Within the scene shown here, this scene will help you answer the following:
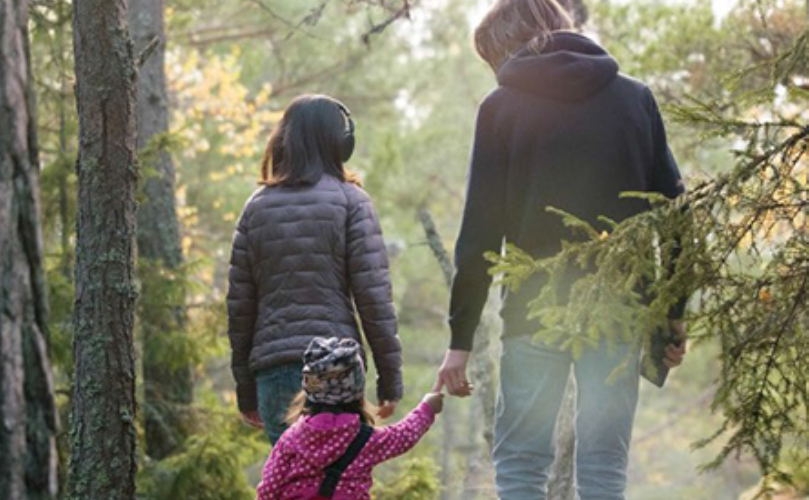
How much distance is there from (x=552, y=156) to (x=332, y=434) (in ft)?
3.63

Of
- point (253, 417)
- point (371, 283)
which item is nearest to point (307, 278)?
point (371, 283)

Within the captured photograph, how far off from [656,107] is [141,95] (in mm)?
5331

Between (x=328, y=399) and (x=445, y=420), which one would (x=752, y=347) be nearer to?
(x=328, y=399)

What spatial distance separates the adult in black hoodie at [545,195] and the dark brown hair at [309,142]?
2.56 ft

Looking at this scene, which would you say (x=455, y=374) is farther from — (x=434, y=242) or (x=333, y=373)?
(x=434, y=242)

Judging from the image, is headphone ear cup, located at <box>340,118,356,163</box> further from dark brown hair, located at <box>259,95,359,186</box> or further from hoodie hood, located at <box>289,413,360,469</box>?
hoodie hood, located at <box>289,413,360,469</box>

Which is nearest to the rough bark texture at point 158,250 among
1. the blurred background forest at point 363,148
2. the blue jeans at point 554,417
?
the blurred background forest at point 363,148

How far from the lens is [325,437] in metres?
4.06

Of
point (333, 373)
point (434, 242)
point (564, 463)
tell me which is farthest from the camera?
point (434, 242)

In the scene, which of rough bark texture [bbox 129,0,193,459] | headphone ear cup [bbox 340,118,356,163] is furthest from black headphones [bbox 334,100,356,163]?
rough bark texture [bbox 129,0,193,459]

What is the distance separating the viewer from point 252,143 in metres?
21.1

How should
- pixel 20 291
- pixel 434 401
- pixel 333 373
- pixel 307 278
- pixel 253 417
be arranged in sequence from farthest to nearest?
1. pixel 20 291
2. pixel 253 417
3. pixel 307 278
4. pixel 434 401
5. pixel 333 373

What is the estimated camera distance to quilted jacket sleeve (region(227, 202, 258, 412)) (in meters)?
Answer: 4.66

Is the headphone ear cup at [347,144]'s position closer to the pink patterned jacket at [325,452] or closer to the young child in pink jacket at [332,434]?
the young child in pink jacket at [332,434]
